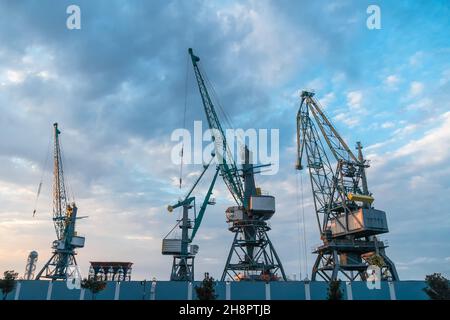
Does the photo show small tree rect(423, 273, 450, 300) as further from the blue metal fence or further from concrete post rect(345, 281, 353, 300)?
concrete post rect(345, 281, 353, 300)

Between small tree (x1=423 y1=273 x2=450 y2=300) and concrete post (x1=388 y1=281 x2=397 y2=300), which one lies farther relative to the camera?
concrete post (x1=388 y1=281 x2=397 y2=300)

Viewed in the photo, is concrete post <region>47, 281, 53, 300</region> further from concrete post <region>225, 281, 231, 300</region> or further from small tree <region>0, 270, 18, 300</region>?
concrete post <region>225, 281, 231, 300</region>

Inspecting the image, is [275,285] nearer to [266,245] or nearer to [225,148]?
[266,245]

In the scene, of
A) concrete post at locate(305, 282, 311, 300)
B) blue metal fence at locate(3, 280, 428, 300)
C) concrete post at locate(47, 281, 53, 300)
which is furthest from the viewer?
concrete post at locate(47, 281, 53, 300)

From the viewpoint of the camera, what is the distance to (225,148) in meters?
104

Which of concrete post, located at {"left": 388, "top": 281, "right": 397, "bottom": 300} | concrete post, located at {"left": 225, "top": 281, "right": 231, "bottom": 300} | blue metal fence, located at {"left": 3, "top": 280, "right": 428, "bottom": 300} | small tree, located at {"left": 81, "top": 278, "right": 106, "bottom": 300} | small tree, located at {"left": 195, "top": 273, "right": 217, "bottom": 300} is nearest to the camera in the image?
small tree, located at {"left": 195, "top": 273, "right": 217, "bottom": 300}

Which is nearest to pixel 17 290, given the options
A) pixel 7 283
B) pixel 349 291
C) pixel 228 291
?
pixel 7 283

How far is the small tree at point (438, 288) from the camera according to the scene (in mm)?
65319

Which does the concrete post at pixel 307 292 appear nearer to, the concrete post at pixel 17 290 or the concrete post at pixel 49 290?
the concrete post at pixel 49 290

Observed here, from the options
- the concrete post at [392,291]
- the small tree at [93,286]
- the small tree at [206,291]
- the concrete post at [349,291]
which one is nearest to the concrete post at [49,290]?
the small tree at [93,286]

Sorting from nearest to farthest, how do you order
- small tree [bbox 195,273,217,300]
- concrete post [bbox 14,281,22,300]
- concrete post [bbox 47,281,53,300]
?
1. small tree [bbox 195,273,217,300]
2. concrete post [bbox 14,281,22,300]
3. concrete post [bbox 47,281,53,300]

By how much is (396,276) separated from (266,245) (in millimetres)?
32788

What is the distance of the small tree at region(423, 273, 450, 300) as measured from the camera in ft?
214

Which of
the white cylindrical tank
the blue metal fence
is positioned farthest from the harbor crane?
the white cylindrical tank
